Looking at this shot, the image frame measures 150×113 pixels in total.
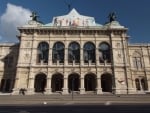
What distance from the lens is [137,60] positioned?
45.5 meters

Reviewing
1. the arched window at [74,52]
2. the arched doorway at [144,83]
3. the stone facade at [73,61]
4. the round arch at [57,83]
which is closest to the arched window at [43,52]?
the stone facade at [73,61]

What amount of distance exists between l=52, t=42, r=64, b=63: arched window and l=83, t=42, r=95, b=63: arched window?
15.8 ft

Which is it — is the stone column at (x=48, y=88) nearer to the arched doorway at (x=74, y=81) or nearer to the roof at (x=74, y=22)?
the arched doorway at (x=74, y=81)

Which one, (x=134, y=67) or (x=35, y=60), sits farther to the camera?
(x=134, y=67)

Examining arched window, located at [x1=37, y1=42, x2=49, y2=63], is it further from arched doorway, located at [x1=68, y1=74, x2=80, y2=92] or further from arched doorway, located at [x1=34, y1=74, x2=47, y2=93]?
arched doorway, located at [x1=68, y1=74, x2=80, y2=92]

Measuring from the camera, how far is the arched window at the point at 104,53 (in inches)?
1640

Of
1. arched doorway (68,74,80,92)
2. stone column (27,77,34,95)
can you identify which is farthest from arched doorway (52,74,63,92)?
stone column (27,77,34,95)

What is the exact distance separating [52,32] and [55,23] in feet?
13.1

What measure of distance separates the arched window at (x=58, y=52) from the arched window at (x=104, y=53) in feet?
26.6

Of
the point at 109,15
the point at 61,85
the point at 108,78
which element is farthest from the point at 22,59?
the point at 109,15

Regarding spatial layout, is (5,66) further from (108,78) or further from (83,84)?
(108,78)

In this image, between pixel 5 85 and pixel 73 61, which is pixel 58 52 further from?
pixel 5 85

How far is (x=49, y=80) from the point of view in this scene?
3950cm
